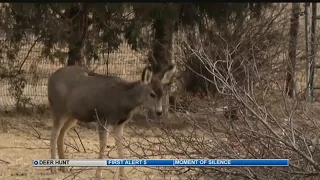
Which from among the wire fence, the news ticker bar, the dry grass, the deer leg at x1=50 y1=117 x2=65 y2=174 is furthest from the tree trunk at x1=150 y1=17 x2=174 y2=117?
the news ticker bar

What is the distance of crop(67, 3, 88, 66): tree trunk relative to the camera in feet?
35.7

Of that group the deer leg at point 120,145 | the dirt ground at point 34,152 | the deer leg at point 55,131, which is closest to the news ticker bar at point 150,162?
the dirt ground at point 34,152

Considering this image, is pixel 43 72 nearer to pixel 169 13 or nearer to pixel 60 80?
pixel 169 13

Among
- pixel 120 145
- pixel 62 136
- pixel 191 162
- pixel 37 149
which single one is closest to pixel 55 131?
pixel 62 136

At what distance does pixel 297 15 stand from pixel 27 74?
471cm

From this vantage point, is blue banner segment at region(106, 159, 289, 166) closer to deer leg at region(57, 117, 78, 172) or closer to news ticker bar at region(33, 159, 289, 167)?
news ticker bar at region(33, 159, 289, 167)

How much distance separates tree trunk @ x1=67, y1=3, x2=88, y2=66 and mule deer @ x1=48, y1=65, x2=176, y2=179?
289 centimetres

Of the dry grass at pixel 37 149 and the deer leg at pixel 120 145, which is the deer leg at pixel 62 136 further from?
the deer leg at pixel 120 145

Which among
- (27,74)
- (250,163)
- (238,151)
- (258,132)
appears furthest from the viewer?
(27,74)

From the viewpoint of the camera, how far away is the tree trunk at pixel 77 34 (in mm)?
10867

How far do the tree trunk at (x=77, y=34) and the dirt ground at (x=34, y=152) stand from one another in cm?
111

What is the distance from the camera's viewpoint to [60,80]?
7930 mm

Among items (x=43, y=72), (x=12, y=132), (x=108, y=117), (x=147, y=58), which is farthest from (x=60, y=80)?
(x=43, y=72)

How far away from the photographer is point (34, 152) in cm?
888
